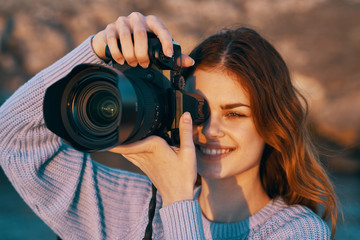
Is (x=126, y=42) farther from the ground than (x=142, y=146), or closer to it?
farther from the ground

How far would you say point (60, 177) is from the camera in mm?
1246

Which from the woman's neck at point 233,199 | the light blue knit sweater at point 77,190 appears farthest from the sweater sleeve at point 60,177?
the woman's neck at point 233,199

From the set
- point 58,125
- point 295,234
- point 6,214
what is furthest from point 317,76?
point 58,125

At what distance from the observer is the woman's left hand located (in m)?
0.93

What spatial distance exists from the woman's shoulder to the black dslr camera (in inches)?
17.3

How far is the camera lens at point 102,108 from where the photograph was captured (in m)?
0.87

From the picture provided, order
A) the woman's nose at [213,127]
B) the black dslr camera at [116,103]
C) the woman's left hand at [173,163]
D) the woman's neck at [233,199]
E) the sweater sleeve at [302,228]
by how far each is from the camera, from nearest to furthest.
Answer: the black dslr camera at [116,103]
the woman's left hand at [173,163]
the sweater sleeve at [302,228]
the woman's nose at [213,127]
the woman's neck at [233,199]

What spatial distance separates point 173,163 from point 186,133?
82 millimetres

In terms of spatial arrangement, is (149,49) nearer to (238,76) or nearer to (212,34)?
(238,76)

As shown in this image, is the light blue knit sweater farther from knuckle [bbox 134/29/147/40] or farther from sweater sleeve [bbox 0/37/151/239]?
knuckle [bbox 134/29/147/40]

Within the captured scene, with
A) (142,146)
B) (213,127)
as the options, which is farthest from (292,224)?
(142,146)

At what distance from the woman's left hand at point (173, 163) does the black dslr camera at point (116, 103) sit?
31 mm

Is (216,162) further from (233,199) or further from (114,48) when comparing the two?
(114,48)

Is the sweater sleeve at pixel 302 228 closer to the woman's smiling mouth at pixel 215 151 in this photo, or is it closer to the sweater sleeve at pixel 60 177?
the woman's smiling mouth at pixel 215 151
